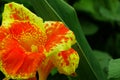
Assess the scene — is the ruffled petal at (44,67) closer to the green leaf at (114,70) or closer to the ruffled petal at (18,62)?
the ruffled petal at (18,62)

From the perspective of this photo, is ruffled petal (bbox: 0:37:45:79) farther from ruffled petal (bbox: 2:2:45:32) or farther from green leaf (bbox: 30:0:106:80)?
green leaf (bbox: 30:0:106:80)

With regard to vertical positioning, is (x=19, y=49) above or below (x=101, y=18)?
above

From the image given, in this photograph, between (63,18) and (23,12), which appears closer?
(23,12)

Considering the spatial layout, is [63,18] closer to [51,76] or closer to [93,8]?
[51,76]

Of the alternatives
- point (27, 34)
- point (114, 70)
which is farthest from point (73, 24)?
point (27, 34)

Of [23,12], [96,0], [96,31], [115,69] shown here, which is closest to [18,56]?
[23,12]

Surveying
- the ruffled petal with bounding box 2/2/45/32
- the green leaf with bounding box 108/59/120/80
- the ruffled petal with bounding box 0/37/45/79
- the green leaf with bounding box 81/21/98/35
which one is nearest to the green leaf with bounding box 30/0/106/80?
the green leaf with bounding box 108/59/120/80

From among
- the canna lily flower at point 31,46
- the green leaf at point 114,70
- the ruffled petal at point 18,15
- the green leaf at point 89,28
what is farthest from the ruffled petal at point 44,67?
the green leaf at point 89,28
